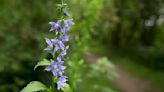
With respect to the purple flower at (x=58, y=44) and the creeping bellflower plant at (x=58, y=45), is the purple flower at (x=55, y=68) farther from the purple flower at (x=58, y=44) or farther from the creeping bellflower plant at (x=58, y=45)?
the purple flower at (x=58, y=44)

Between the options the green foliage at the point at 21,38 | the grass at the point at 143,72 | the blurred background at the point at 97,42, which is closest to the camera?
the blurred background at the point at 97,42

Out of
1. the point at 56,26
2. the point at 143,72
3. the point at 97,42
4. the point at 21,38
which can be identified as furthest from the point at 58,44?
the point at 97,42

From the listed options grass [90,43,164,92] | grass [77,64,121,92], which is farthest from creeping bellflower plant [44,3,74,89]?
grass [90,43,164,92]

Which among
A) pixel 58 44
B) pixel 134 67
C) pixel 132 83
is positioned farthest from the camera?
pixel 134 67

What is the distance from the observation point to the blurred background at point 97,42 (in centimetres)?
748

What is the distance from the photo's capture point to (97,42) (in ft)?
81.8

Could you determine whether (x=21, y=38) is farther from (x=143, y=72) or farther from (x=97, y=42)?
(x=97, y=42)

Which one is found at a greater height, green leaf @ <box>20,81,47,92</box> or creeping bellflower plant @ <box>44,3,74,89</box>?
creeping bellflower plant @ <box>44,3,74,89</box>

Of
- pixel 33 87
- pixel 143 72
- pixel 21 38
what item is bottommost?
pixel 33 87

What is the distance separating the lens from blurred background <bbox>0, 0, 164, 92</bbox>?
7.48 meters

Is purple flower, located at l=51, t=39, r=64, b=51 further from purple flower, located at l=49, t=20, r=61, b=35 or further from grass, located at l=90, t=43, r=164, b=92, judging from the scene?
grass, located at l=90, t=43, r=164, b=92

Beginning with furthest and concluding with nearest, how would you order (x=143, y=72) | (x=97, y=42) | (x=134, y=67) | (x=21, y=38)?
(x=97, y=42), (x=134, y=67), (x=143, y=72), (x=21, y=38)

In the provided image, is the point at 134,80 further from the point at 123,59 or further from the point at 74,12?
the point at 74,12

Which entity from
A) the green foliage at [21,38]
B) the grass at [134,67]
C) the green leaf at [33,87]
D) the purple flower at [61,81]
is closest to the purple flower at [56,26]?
the purple flower at [61,81]
